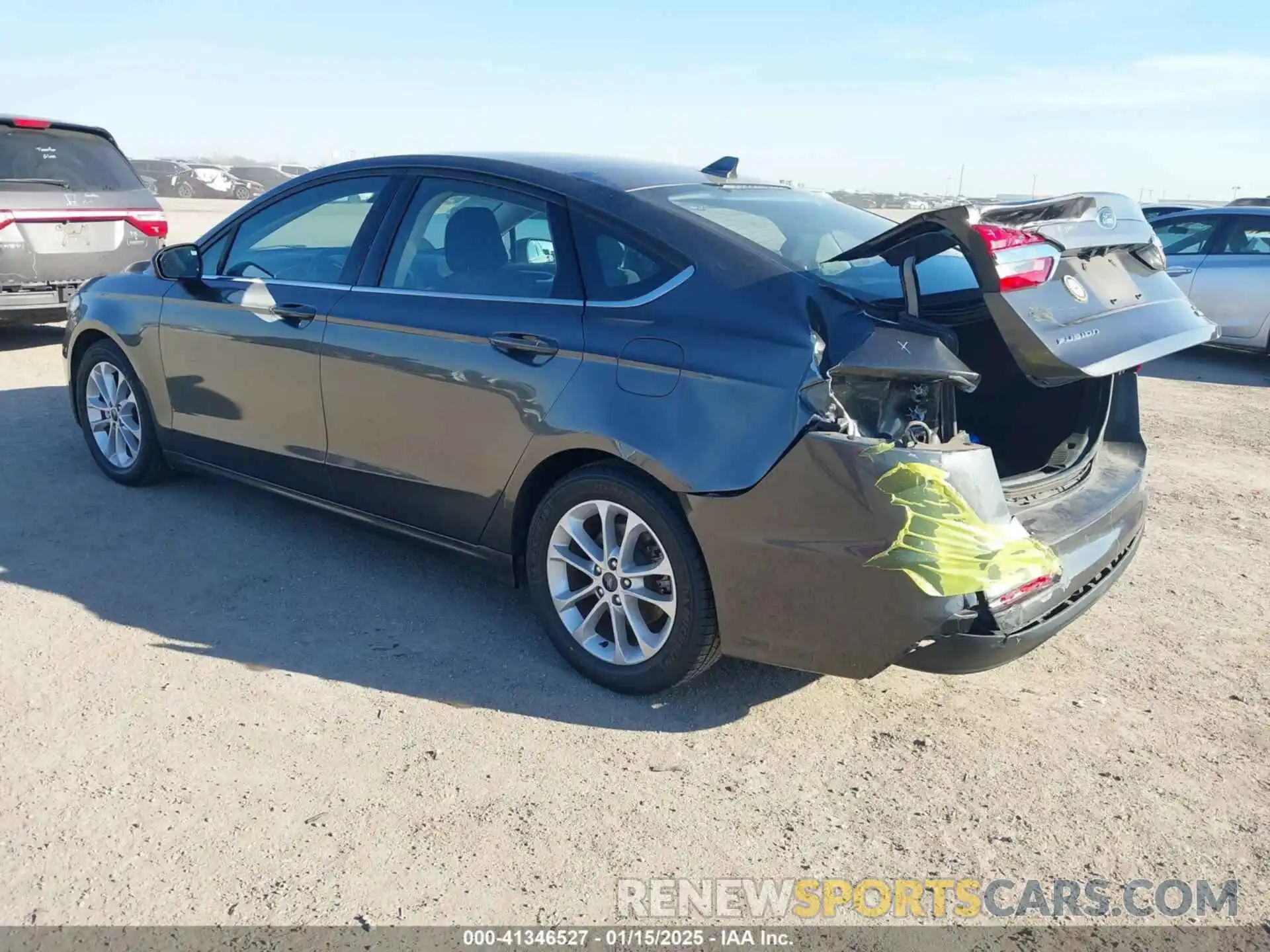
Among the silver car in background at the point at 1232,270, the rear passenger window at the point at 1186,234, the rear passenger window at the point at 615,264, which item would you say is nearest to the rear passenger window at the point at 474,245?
the rear passenger window at the point at 615,264

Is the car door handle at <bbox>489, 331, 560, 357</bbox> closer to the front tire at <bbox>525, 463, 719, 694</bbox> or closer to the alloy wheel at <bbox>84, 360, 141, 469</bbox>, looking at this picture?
the front tire at <bbox>525, 463, 719, 694</bbox>

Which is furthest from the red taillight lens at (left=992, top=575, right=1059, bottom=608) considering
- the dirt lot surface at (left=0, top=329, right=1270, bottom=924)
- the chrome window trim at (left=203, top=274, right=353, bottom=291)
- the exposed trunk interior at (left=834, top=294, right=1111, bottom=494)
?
the chrome window trim at (left=203, top=274, right=353, bottom=291)

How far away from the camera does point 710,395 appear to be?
3.02 meters

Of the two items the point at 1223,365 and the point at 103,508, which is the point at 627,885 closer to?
the point at 103,508

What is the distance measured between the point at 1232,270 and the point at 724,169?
25.0 ft

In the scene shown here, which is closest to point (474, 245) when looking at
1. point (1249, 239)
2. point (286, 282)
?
point (286, 282)

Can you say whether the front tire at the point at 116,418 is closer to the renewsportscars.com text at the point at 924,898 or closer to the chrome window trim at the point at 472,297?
the chrome window trim at the point at 472,297

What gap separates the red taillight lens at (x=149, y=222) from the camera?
865 centimetres

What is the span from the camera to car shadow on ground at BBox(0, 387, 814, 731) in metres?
3.45

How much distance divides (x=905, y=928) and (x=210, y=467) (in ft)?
12.2

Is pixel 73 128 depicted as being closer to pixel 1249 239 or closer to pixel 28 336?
pixel 28 336

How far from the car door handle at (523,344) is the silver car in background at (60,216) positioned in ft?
20.1

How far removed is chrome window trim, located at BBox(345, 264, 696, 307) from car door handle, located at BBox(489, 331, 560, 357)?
0.12 meters

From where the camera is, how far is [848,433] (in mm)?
2807
